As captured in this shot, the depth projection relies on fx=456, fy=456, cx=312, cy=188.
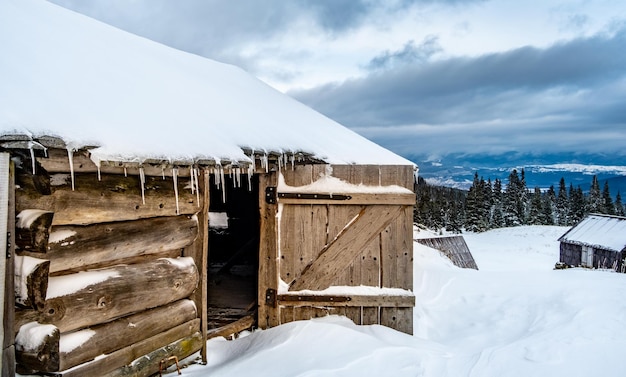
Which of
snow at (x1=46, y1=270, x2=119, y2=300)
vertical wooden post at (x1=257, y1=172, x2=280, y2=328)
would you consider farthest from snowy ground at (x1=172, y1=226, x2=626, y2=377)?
snow at (x1=46, y1=270, x2=119, y2=300)

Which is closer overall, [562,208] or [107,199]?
[107,199]

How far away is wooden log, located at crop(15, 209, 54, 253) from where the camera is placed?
10.3ft

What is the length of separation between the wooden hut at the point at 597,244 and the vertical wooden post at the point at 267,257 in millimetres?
21779

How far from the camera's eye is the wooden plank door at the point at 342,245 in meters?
6.23

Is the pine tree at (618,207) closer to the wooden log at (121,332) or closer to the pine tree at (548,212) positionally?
the pine tree at (548,212)

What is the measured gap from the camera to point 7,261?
309 cm

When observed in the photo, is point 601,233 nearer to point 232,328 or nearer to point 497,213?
point 232,328

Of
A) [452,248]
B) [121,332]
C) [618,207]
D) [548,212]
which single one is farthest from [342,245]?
[618,207]

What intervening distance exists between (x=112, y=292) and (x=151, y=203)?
2.84 ft

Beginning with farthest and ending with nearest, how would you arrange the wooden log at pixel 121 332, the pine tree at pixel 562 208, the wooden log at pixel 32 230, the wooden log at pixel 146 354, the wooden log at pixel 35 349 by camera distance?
1. the pine tree at pixel 562 208
2. the wooden log at pixel 146 354
3. the wooden log at pixel 121 332
4. the wooden log at pixel 35 349
5. the wooden log at pixel 32 230

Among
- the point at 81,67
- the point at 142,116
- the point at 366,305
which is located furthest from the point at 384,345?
the point at 81,67

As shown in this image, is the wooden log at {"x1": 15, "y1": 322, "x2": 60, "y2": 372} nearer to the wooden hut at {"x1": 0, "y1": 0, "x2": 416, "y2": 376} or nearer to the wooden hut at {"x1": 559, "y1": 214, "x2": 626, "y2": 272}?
the wooden hut at {"x1": 0, "y1": 0, "x2": 416, "y2": 376}

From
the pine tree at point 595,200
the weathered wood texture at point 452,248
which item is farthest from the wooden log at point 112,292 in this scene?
the pine tree at point 595,200

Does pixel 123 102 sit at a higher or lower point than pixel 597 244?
higher
